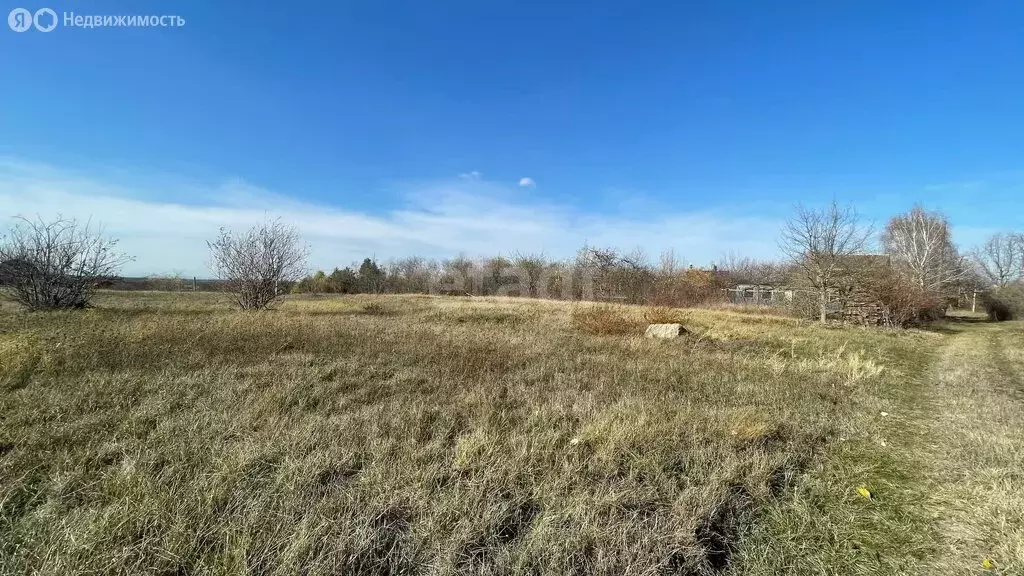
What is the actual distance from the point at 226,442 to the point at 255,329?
6916 mm

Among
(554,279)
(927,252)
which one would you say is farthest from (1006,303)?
(554,279)

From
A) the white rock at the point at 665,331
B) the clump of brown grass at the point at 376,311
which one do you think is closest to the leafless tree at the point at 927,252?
the white rock at the point at 665,331

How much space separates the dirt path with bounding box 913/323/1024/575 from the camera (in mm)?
2271

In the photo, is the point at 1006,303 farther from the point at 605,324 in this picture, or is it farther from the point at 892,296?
the point at 605,324

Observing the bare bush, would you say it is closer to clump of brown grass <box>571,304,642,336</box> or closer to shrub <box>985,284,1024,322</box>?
clump of brown grass <box>571,304,642,336</box>

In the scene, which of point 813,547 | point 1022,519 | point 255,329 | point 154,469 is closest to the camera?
point 813,547

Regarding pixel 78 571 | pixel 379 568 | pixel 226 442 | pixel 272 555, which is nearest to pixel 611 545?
pixel 379 568

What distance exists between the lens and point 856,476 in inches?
130

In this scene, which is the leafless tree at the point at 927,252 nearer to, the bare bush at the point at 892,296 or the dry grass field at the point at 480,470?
the bare bush at the point at 892,296

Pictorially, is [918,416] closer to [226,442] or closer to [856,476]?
[856,476]

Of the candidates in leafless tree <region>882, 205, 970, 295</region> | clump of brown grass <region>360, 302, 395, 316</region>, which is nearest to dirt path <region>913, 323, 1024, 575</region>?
clump of brown grass <region>360, 302, 395, 316</region>

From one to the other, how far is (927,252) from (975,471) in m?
36.7

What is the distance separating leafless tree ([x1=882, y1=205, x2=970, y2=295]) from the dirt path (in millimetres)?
29777

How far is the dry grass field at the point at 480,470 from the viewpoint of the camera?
208cm
